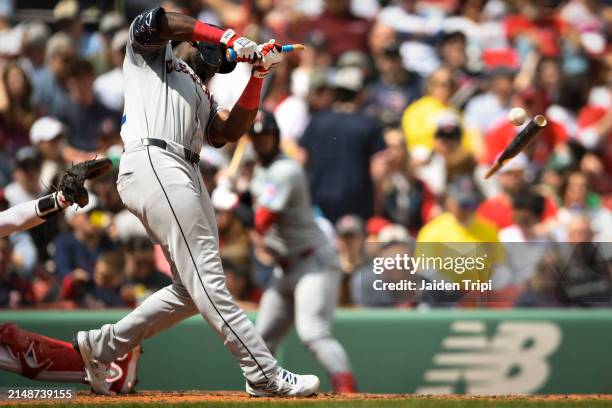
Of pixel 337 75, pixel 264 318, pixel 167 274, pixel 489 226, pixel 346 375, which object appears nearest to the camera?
pixel 346 375

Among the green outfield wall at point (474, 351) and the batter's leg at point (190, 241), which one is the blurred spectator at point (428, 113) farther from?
the batter's leg at point (190, 241)

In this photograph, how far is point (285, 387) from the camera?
536cm

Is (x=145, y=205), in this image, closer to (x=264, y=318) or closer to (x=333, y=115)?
(x=264, y=318)

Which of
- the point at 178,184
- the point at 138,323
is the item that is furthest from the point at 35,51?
the point at 178,184

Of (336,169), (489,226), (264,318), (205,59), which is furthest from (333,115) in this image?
(205,59)

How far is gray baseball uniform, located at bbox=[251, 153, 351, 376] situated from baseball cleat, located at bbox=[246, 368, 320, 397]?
1.84 meters

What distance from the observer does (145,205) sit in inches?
206

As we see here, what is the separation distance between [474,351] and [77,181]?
4.11m

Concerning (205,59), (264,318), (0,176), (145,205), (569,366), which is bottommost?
(569,366)

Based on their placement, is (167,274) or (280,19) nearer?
(167,274)

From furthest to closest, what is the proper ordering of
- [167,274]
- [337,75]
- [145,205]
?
[337,75] < [167,274] < [145,205]

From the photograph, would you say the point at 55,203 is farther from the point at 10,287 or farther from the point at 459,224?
the point at 459,224

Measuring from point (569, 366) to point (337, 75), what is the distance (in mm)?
3772

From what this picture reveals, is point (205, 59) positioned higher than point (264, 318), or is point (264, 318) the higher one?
point (205, 59)
